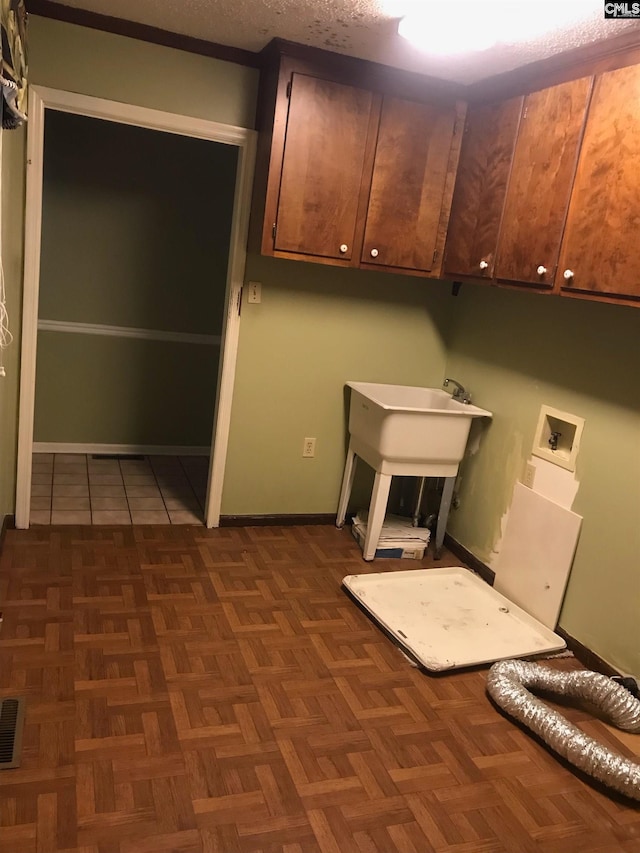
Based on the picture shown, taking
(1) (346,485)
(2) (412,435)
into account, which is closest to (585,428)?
(2) (412,435)

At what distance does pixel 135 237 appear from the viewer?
13.6 feet

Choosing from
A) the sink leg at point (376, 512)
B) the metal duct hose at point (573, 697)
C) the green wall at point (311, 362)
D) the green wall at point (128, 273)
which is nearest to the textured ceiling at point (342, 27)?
the green wall at point (311, 362)

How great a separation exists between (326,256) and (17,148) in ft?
4.29

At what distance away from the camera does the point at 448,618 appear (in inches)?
108

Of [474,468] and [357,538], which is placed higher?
[474,468]

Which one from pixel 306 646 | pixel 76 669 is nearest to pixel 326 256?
pixel 306 646

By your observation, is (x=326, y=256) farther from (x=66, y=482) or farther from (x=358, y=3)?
(x=66, y=482)

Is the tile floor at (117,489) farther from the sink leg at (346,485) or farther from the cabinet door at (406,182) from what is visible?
the cabinet door at (406,182)

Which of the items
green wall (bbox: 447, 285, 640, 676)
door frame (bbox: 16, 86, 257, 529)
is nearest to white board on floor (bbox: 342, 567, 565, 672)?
green wall (bbox: 447, 285, 640, 676)

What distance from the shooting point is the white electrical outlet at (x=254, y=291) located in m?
3.18

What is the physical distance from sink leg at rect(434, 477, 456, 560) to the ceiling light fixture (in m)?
1.85

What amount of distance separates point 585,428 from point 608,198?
2.81ft

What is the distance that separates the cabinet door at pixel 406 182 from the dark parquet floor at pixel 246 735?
153 cm

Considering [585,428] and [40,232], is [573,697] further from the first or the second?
[40,232]
